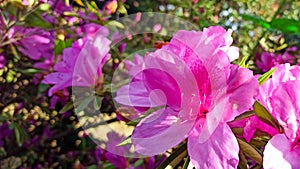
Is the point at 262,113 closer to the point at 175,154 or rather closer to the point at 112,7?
the point at 175,154

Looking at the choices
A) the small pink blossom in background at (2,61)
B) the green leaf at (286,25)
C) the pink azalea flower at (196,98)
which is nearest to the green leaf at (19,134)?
the small pink blossom in background at (2,61)

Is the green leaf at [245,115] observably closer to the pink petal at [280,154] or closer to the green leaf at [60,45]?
the pink petal at [280,154]

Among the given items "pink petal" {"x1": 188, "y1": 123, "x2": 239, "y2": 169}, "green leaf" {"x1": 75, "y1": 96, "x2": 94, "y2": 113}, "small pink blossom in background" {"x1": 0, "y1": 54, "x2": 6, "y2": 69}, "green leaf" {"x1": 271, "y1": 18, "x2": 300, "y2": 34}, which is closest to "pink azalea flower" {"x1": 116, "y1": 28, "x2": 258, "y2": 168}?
"pink petal" {"x1": 188, "y1": 123, "x2": 239, "y2": 169}

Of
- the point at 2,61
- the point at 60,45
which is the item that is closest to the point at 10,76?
the point at 2,61

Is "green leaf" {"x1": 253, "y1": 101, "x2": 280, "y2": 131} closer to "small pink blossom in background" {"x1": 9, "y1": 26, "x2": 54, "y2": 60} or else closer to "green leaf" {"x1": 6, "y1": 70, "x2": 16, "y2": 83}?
"small pink blossom in background" {"x1": 9, "y1": 26, "x2": 54, "y2": 60}

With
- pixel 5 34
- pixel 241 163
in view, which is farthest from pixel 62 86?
pixel 241 163
